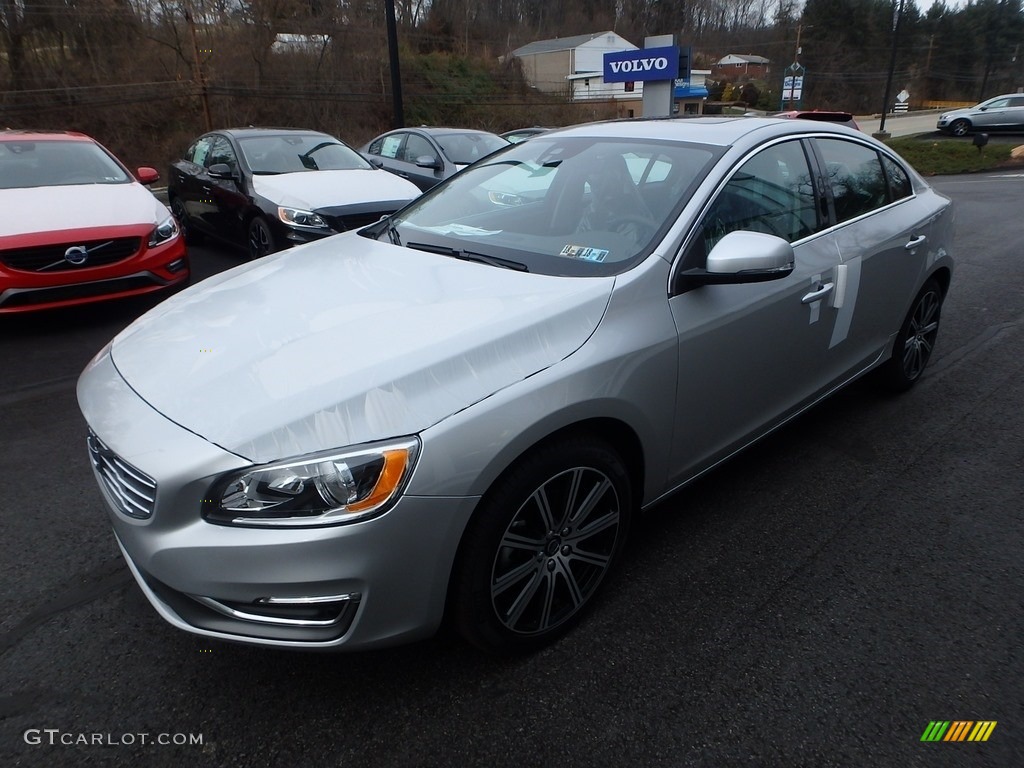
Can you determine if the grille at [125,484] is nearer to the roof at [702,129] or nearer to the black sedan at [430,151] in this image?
the roof at [702,129]

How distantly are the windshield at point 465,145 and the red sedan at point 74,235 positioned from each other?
5066 millimetres

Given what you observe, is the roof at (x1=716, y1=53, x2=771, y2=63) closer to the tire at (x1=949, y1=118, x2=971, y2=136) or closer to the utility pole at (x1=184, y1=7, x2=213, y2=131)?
the tire at (x1=949, y1=118, x2=971, y2=136)

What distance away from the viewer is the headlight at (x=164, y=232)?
227 inches

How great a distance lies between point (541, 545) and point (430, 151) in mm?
9426

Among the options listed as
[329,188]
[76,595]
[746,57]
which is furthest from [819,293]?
[746,57]

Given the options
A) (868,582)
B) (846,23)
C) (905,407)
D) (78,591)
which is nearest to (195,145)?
(78,591)

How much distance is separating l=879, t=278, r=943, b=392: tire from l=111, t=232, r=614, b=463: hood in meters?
2.61

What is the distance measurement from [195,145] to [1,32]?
1892cm

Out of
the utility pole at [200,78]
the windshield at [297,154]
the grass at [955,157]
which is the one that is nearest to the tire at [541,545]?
the windshield at [297,154]

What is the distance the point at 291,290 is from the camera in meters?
2.78

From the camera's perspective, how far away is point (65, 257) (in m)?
5.28

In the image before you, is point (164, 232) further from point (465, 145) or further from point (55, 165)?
point (465, 145)

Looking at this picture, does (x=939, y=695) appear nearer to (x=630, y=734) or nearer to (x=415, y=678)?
(x=630, y=734)

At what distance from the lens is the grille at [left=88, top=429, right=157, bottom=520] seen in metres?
1.98
